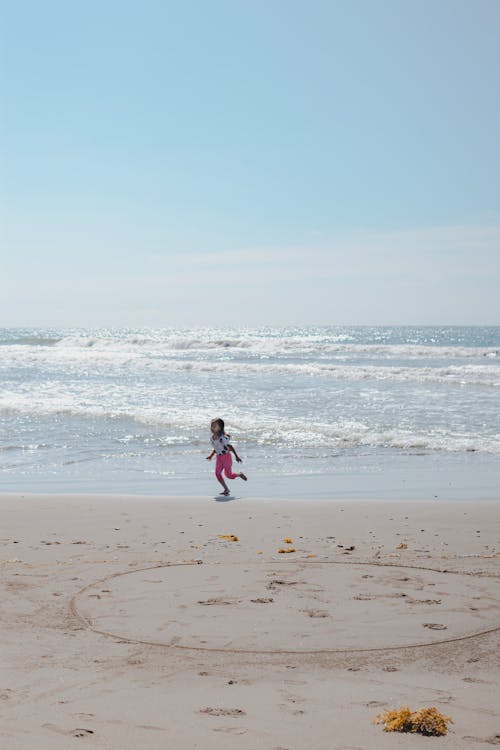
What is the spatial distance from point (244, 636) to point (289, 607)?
599 mm

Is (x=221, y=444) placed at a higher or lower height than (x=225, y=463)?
higher

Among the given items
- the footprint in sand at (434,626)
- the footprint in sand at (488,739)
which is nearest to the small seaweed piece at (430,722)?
the footprint in sand at (488,739)

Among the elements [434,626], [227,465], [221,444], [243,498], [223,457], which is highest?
[221,444]

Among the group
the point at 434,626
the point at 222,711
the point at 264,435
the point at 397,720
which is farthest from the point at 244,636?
the point at 264,435

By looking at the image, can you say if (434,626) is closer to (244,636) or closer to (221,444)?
(244,636)

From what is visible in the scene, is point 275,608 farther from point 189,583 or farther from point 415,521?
point 415,521

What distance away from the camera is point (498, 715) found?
368cm

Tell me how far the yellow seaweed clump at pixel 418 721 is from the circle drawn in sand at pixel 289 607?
3.26 feet

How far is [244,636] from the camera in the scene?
482cm

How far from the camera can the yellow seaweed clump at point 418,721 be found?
11.4 ft

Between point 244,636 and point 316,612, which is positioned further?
point 316,612

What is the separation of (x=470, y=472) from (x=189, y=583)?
7426 mm

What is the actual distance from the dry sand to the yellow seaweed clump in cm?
5

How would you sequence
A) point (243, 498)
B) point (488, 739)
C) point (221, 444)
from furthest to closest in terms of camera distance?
1. point (221, 444)
2. point (243, 498)
3. point (488, 739)
